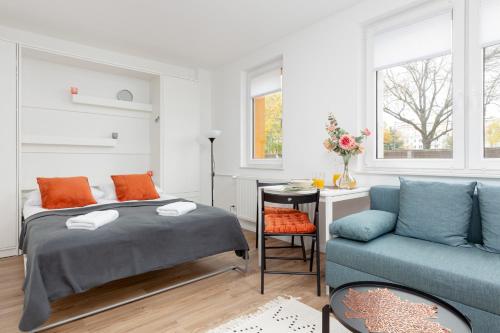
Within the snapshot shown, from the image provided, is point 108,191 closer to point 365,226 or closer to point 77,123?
point 77,123

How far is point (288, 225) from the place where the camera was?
2.47 m

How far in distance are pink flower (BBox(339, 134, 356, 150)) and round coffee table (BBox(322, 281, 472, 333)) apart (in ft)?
5.03

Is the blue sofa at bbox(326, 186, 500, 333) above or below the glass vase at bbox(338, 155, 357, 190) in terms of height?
below

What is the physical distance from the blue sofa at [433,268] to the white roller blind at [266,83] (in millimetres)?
2352

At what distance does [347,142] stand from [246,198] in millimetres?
1950

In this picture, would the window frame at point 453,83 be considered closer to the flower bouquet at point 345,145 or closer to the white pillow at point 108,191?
the flower bouquet at point 345,145

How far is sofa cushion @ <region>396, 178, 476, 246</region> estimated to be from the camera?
2.04 m

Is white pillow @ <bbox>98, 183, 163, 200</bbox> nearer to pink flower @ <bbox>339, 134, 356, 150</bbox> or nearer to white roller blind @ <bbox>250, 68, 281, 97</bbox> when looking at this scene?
white roller blind @ <bbox>250, 68, 281, 97</bbox>

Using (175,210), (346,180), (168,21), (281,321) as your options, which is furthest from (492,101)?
(168,21)

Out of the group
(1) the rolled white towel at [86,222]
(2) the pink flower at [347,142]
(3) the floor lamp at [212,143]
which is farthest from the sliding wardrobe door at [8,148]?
(2) the pink flower at [347,142]

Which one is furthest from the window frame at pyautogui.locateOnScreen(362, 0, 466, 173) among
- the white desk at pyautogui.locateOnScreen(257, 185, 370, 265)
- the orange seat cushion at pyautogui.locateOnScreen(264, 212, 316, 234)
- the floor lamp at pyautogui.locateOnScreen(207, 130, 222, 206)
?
the floor lamp at pyautogui.locateOnScreen(207, 130, 222, 206)

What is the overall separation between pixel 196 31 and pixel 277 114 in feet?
4.96

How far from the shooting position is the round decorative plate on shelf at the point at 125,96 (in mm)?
4551

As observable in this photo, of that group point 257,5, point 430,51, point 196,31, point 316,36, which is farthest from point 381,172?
point 196,31
